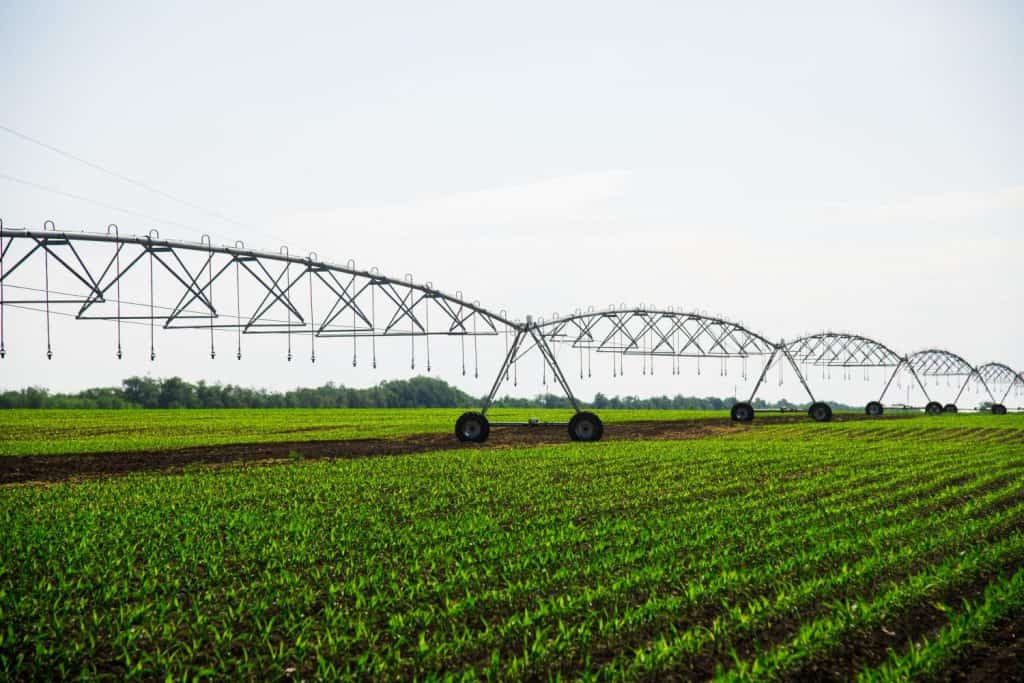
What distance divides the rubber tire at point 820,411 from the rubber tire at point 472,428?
113ft

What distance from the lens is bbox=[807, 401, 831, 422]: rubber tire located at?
6231 centimetres

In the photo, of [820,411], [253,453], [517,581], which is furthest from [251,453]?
[820,411]

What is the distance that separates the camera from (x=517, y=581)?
10.8m

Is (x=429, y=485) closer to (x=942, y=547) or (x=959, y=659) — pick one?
(x=942, y=547)

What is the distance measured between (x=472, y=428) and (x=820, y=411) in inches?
1409

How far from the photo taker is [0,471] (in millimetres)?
27047

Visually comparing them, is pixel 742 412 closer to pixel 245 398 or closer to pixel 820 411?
pixel 820 411

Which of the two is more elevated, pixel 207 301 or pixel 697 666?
pixel 207 301

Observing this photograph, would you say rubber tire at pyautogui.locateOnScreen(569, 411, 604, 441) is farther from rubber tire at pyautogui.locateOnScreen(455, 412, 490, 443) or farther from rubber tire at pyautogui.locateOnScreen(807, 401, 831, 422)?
rubber tire at pyautogui.locateOnScreen(807, 401, 831, 422)

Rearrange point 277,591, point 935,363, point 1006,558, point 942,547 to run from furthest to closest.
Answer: point 935,363 → point 942,547 → point 1006,558 → point 277,591

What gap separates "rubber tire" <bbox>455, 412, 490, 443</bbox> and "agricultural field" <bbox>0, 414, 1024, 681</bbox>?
52.0 feet

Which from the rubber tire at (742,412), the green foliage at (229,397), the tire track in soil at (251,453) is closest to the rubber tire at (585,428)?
the tire track in soil at (251,453)

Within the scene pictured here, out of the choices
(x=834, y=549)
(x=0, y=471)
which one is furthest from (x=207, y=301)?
(x=834, y=549)

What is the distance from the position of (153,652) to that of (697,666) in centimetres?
537
